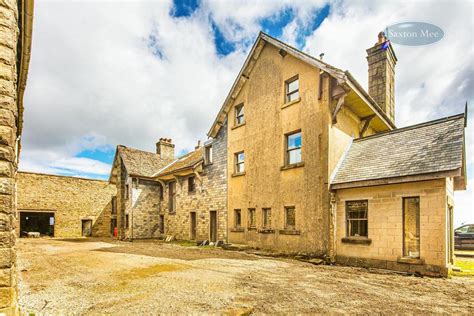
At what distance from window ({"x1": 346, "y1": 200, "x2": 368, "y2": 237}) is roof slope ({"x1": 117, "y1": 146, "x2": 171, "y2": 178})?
1782cm

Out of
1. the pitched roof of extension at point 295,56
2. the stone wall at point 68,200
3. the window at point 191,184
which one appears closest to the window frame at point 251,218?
the pitched roof of extension at point 295,56

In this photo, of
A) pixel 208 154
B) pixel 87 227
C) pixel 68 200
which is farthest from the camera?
pixel 87 227

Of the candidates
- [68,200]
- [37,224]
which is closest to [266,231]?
[68,200]

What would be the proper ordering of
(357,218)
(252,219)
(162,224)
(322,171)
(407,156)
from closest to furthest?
(407,156) < (357,218) < (322,171) < (252,219) < (162,224)

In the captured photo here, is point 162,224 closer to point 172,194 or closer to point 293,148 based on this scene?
point 172,194

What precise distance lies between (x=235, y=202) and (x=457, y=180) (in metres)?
10.6

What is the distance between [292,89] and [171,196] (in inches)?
554

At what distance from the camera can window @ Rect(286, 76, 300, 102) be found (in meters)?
13.4

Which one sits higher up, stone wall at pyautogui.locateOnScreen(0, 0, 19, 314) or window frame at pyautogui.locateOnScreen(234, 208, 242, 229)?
stone wall at pyautogui.locateOnScreen(0, 0, 19, 314)

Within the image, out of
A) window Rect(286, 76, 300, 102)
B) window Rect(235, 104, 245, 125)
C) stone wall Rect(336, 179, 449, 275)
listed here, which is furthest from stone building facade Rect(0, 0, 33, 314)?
window Rect(235, 104, 245, 125)

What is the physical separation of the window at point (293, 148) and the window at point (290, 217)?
7.18 ft

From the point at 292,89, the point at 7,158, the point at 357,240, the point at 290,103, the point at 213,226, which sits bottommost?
the point at 213,226

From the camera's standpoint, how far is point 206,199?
59.8ft

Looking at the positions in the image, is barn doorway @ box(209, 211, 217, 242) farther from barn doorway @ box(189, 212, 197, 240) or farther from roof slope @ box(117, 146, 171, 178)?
roof slope @ box(117, 146, 171, 178)
